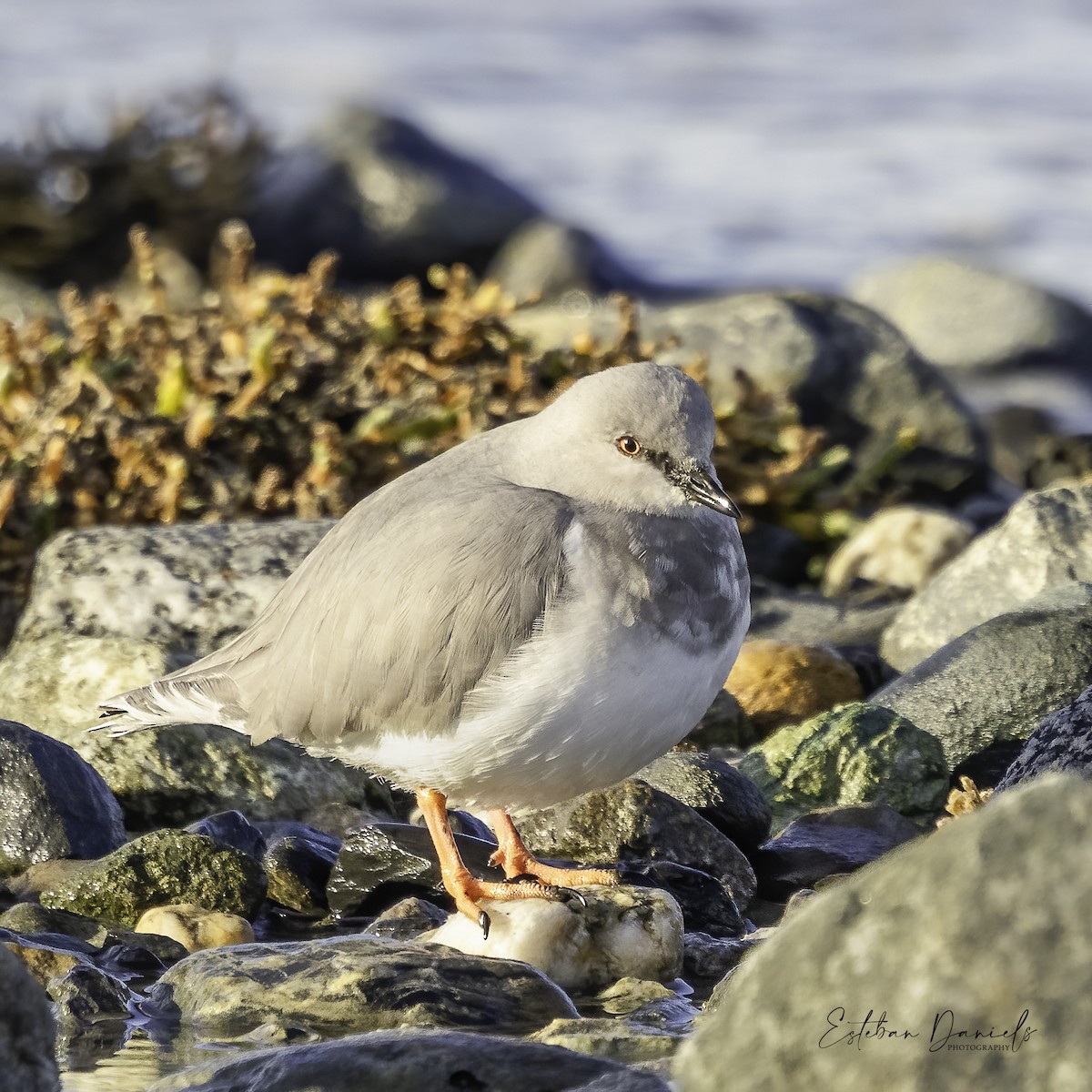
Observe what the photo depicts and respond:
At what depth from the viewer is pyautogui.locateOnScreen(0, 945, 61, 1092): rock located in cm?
329

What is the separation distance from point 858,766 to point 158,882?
2.42 m

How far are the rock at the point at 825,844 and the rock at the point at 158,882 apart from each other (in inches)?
63.9

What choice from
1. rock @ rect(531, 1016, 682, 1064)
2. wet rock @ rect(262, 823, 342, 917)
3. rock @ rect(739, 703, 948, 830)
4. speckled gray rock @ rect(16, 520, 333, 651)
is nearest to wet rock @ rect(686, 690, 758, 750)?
rock @ rect(739, 703, 948, 830)

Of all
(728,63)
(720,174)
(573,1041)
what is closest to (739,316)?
(573,1041)

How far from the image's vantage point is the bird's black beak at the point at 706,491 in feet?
16.0

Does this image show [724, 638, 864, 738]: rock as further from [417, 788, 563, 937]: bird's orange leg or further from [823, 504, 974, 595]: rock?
[417, 788, 563, 937]: bird's orange leg

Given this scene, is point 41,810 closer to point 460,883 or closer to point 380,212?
point 460,883

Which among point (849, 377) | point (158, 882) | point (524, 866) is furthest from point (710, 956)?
point (849, 377)

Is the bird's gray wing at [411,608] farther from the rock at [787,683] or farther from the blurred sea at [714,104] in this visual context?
the blurred sea at [714,104]

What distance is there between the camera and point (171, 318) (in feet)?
30.6

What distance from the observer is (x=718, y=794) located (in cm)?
575

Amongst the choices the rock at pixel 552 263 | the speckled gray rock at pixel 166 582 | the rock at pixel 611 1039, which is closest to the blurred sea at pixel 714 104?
the rock at pixel 552 263

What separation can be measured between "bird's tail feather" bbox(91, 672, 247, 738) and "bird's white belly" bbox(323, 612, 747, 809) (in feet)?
2.32

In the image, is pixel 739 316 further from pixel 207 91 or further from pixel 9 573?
pixel 207 91
